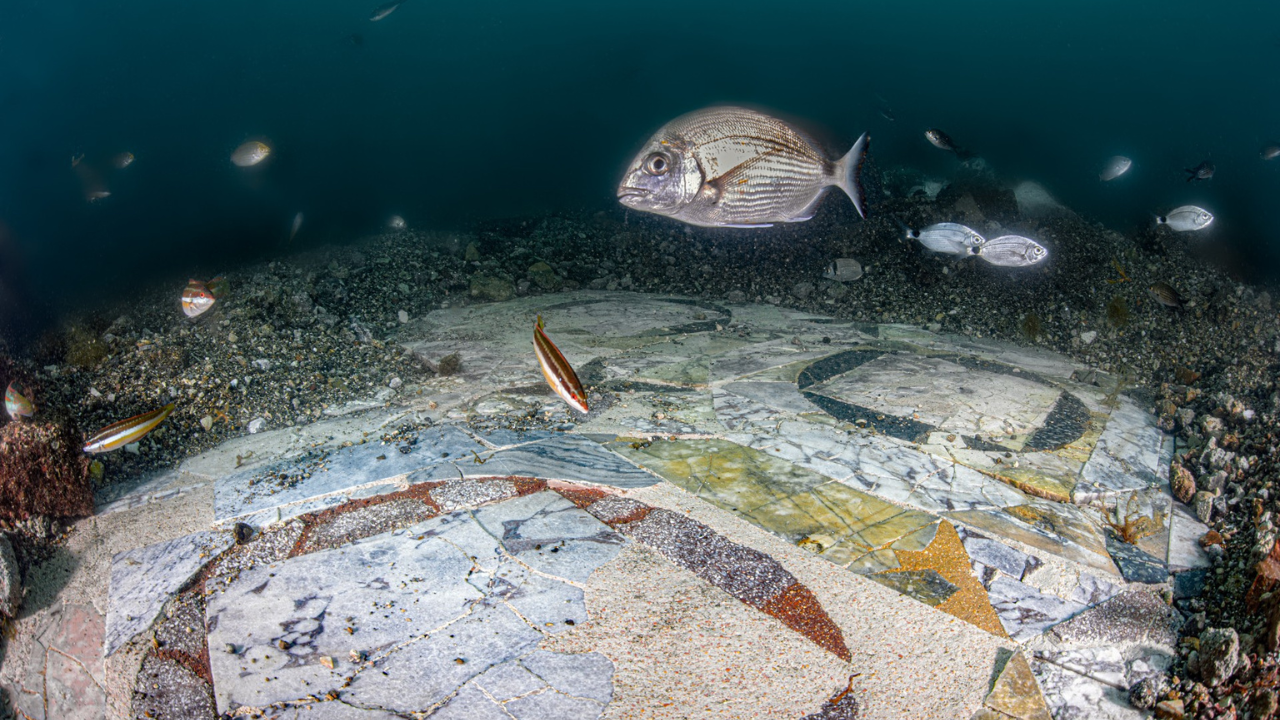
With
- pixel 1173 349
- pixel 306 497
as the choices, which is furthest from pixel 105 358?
pixel 1173 349

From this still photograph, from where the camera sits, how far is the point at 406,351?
6.12 m

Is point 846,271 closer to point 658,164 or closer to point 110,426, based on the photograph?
point 658,164

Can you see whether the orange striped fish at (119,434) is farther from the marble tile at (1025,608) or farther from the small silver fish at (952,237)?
the small silver fish at (952,237)

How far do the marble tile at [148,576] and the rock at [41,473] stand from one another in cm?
62

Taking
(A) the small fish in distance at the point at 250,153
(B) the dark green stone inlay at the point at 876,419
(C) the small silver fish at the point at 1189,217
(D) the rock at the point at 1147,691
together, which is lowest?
(B) the dark green stone inlay at the point at 876,419

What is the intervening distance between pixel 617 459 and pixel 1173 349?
6.55 m

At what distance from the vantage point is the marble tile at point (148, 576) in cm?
273

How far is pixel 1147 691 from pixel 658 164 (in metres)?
3.09

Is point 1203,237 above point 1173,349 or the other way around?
above

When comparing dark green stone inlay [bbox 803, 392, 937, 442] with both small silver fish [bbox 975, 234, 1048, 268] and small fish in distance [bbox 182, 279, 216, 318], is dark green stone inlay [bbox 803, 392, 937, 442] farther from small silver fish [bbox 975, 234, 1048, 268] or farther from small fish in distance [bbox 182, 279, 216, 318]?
small fish in distance [bbox 182, 279, 216, 318]

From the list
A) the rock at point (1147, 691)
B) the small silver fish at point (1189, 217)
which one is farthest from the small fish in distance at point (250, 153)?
the small silver fish at point (1189, 217)

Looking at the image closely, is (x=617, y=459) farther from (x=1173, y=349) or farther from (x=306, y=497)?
(x=1173, y=349)

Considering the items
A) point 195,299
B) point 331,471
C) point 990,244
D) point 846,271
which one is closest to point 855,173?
point 990,244

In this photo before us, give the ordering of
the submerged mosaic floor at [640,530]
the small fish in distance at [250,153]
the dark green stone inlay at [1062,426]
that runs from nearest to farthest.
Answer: the submerged mosaic floor at [640,530]
the dark green stone inlay at [1062,426]
the small fish in distance at [250,153]
